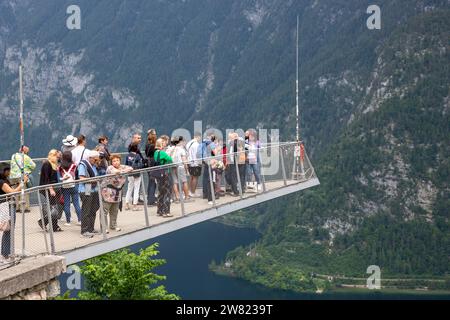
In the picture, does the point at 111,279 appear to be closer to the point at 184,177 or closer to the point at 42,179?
the point at 184,177

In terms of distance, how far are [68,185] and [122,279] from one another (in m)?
10.7

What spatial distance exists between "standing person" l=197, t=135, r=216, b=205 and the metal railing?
0.9 inches

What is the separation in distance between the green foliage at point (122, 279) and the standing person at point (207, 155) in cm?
499

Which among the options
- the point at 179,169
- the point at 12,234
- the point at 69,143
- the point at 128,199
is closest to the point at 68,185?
the point at 12,234

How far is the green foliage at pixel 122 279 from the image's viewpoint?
26.9 metres

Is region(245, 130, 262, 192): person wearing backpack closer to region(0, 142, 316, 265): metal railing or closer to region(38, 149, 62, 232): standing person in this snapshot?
region(0, 142, 316, 265): metal railing

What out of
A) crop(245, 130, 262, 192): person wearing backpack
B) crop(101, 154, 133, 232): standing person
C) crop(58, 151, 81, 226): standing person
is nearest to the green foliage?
crop(245, 130, 262, 192): person wearing backpack

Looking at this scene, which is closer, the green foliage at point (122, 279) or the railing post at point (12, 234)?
the railing post at point (12, 234)

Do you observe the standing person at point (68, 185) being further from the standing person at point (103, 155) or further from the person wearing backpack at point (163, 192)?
the person wearing backpack at point (163, 192)

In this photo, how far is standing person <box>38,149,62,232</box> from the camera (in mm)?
16469

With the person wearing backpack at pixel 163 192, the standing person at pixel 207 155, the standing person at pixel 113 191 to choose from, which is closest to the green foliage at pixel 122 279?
the standing person at pixel 207 155

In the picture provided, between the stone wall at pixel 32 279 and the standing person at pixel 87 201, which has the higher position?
the standing person at pixel 87 201
